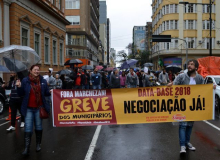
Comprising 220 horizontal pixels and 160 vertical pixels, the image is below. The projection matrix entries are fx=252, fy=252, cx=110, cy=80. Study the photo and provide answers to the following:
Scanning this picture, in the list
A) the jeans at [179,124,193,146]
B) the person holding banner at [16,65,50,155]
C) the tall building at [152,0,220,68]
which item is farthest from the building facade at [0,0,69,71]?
the tall building at [152,0,220,68]

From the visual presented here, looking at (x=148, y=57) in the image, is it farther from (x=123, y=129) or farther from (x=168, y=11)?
(x=123, y=129)

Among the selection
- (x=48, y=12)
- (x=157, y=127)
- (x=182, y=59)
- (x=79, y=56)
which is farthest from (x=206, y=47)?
(x=157, y=127)

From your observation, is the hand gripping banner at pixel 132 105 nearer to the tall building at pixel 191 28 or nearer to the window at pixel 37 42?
the window at pixel 37 42

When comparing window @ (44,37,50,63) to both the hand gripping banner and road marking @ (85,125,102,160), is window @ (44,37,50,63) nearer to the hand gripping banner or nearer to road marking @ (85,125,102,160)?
road marking @ (85,125,102,160)

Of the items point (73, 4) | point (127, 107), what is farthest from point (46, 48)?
point (73, 4)

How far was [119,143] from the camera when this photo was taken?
6.06 meters

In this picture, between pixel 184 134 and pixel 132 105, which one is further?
pixel 132 105

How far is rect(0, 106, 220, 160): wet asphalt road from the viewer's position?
5.13m

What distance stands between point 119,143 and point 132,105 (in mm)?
1059

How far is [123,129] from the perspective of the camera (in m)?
7.68

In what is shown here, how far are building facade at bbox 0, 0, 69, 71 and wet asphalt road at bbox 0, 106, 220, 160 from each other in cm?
1219

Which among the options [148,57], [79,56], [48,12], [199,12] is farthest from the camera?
[148,57]

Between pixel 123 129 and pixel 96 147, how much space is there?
208 cm

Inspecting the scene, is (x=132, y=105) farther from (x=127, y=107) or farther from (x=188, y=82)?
(x=188, y=82)
